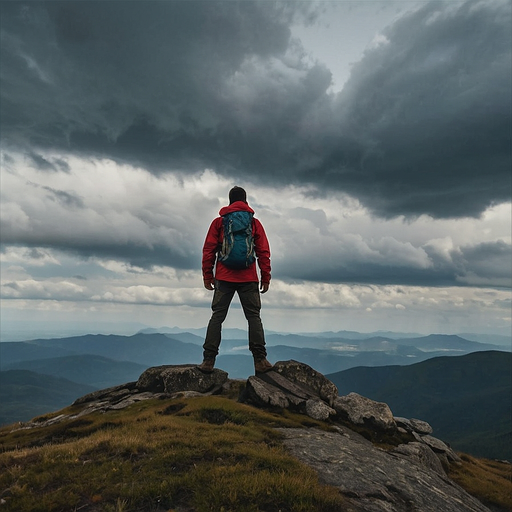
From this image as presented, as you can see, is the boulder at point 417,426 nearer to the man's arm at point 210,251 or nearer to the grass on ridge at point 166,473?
the grass on ridge at point 166,473

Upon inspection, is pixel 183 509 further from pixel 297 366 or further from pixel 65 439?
pixel 297 366

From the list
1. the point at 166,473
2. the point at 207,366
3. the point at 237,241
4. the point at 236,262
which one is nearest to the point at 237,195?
the point at 237,241

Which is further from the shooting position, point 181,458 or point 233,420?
point 233,420

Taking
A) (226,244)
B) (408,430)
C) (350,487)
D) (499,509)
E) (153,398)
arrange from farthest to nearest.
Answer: (408,430)
(153,398)
(226,244)
(499,509)
(350,487)

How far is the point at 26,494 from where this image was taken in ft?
25.7

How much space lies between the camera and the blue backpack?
1681 centimetres

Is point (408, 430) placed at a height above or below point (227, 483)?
below

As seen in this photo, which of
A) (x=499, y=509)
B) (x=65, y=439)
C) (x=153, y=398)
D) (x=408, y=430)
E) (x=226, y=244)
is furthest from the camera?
(x=408, y=430)

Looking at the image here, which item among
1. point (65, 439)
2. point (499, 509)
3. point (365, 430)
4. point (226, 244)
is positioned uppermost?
point (226, 244)

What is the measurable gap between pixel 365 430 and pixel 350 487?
9779 mm

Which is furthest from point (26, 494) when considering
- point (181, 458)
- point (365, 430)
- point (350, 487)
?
point (365, 430)

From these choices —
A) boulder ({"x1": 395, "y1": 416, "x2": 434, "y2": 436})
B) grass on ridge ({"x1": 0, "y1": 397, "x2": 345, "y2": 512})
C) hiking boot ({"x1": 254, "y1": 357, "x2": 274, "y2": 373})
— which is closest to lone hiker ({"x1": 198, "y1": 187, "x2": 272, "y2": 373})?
hiking boot ({"x1": 254, "y1": 357, "x2": 274, "y2": 373})

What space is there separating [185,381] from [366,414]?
952cm

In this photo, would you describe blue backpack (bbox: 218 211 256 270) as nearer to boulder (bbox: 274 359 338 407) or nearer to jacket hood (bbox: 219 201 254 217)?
jacket hood (bbox: 219 201 254 217)
